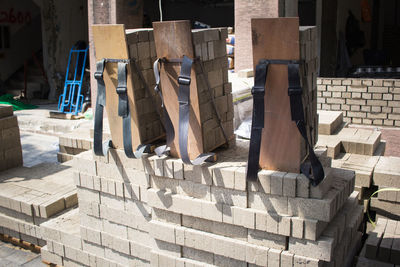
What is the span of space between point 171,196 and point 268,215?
0.88 m

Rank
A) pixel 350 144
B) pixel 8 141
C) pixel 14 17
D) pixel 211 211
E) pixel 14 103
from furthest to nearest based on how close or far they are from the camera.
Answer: pixel 14 17
pixel 14 103
pixel 8 141
pixel 350 144
pixel 211 211

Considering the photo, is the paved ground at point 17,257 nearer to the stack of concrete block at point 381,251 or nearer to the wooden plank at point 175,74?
the wooden plank at point 175,74

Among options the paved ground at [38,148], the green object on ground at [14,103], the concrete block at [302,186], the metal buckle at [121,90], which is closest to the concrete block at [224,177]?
the concrete block at [302,186]

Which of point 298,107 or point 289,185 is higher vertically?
point 298,107

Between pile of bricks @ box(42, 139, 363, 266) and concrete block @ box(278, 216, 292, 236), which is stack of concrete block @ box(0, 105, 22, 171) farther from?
concrete block @ box(278, 216, 292, 236)

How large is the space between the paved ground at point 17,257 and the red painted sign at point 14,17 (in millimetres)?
14743

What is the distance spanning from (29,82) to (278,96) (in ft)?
55.0

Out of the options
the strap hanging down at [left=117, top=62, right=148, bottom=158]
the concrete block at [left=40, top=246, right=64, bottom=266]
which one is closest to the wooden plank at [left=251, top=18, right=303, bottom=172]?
the strap hanging down at [left=117, top=62, right=148, bottom=158]

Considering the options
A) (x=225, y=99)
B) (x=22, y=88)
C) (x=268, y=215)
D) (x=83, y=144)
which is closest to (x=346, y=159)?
(x=225, y=99)

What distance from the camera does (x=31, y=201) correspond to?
5.32 metres

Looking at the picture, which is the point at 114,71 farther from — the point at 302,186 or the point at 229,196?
the point at 302,186

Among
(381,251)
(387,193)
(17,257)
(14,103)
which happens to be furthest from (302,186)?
(14,103)

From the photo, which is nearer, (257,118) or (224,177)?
(257,118)

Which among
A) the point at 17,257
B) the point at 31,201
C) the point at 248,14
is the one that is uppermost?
the point at 248,14
